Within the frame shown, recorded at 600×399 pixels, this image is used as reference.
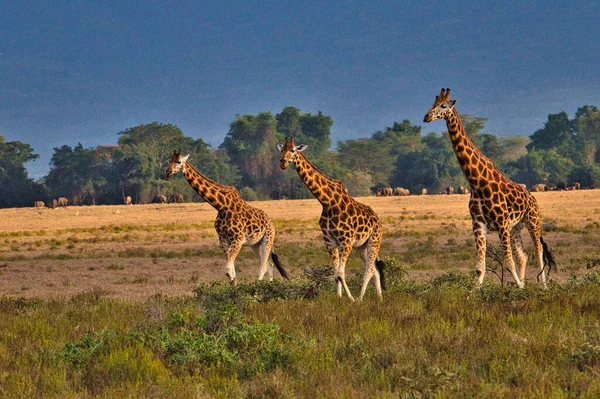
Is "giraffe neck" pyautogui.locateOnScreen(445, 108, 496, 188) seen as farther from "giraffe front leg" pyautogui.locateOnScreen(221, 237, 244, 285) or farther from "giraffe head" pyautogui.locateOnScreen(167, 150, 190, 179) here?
"giraffe head" pyautogui.locateOnScreen(167, 150, 190, 179)

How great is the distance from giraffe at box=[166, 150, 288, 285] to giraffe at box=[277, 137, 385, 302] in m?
2.34

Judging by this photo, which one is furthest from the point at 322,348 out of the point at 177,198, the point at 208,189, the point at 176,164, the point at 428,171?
the point at 428,171

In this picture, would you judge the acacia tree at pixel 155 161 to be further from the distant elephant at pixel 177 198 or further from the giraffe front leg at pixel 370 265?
the giraffe front leg at pixel 370 265

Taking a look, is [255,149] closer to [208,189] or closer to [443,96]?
[208,189]

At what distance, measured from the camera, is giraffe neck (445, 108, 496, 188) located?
12.3m

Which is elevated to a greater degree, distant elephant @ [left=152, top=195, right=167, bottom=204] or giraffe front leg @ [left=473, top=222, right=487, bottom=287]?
distant elephant @ [left=152, top=195, right=167, bottom=204]

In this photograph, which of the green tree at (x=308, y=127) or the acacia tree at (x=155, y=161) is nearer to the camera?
the acacia tree at (x=155, y=161)

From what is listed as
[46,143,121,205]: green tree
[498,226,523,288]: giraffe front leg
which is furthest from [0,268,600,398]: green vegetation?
[46,143,121,205]: green tree

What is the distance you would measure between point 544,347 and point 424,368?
64.4 inches

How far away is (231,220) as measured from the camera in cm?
1403

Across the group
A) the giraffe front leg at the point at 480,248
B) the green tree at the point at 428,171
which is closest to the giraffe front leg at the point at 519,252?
the giraffe front leg at the point at 480,248

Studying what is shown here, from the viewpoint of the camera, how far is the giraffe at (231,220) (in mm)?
13844

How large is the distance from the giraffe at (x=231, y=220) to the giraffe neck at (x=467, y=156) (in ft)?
14.1

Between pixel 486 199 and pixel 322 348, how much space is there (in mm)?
4974
